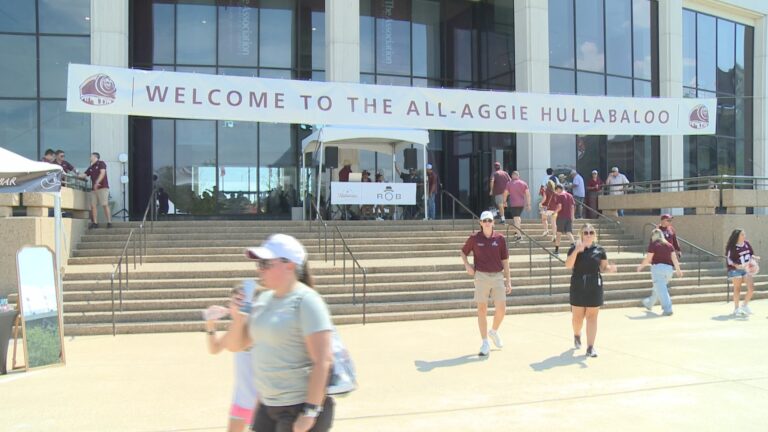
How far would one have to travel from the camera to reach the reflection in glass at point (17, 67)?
65.4 feet

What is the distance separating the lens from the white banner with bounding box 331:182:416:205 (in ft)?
52.2

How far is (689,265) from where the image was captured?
14.9 metres

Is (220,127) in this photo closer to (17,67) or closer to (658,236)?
(17,67)

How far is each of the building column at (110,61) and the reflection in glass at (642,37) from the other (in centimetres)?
1847

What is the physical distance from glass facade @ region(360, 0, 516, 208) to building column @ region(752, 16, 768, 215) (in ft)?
41.6

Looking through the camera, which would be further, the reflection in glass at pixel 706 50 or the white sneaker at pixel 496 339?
the reflection in glass at pixel 706 50

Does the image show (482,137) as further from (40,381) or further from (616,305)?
(40,381)

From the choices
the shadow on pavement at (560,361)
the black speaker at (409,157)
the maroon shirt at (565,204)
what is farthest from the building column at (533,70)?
the shadow on pavement at (560,361)

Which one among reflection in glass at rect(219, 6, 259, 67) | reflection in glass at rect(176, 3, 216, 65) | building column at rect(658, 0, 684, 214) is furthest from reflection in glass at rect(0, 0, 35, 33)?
building column at rect(658, 0, 684, 214)

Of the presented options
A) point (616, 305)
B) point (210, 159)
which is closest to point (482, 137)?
point (210, 159)

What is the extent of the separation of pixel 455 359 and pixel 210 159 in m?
16.1

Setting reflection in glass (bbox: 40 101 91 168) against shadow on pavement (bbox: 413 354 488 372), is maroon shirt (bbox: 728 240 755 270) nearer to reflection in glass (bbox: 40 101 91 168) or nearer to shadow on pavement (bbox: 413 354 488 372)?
shadow on pavement (bbox: 413 354 488 372)

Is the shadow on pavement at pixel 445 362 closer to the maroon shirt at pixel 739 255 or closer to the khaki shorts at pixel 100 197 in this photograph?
the maroon shirt at pixel 739 255

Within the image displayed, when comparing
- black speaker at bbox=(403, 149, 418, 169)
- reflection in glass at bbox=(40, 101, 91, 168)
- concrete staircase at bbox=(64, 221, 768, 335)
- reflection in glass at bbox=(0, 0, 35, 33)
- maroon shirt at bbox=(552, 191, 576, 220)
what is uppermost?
reflection in glass at bbox=(0, 0, 35, 33)
